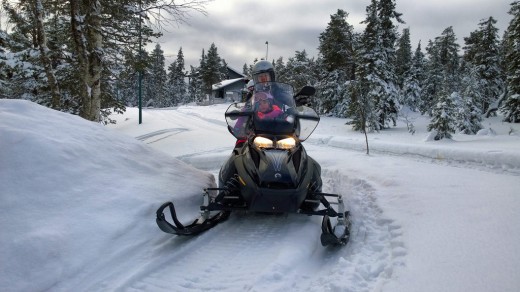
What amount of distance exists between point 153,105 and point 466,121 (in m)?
58.6

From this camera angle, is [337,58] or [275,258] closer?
[275,258]

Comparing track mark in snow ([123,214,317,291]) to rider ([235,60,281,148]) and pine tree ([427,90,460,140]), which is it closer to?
rider ([235,60,281,148])

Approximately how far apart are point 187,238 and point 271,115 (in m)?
1.85

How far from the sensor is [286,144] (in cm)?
421

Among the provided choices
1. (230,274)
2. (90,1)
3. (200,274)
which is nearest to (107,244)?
(200,274)

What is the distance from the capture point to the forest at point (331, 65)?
32.4 ft

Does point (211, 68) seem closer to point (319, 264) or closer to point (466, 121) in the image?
point (466, 121)

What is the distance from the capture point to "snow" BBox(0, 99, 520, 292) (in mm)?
2758

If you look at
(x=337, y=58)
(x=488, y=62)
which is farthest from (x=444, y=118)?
(x=488, y=62)

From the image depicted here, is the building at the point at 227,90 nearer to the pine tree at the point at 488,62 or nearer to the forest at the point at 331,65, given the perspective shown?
the forest at the point at 331,65

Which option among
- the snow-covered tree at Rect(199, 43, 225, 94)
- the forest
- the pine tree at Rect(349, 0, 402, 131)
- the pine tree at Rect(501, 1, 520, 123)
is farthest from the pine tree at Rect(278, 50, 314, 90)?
the snow-covered tree at Rect(199, 43, 225, 94)

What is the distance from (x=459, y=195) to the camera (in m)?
4.62

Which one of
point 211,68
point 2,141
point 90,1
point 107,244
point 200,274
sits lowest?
point 200,274

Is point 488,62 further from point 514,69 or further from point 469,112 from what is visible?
point 469,112
